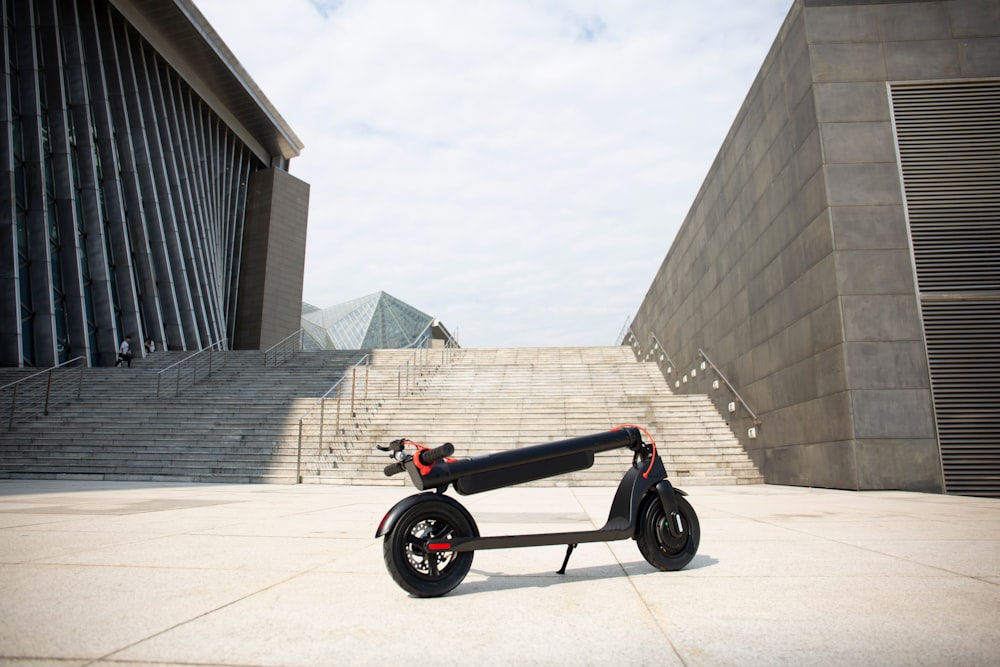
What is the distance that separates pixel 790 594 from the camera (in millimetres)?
3055

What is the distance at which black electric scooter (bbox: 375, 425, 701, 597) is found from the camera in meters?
3.06

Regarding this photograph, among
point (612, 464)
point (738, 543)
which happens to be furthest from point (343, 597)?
point (612, 464)

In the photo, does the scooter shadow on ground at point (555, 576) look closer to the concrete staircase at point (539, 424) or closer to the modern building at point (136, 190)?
the concrete staircase at point (539, 424)

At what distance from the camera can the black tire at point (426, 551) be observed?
300cm

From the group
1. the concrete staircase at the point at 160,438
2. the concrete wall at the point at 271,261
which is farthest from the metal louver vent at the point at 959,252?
the concrete wall at the point at 271,261

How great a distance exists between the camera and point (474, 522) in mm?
3125

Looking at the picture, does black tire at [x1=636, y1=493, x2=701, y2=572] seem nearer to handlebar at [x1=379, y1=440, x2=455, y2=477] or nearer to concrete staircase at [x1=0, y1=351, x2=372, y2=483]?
handlebar at [x1=379, y1=440, x2=455, y2=477]

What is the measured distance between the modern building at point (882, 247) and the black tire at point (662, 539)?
7.08m

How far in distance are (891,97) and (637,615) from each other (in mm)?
11402

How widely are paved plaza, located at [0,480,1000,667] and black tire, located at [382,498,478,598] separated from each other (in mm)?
110

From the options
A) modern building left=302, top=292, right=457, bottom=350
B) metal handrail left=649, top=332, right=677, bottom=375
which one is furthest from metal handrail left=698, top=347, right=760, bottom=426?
modern building left=302, top=292, right=457, bottom=350

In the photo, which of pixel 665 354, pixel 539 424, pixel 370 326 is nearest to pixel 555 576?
pixel 539 424

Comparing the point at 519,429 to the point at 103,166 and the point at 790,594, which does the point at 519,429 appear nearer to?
the point at 790,594

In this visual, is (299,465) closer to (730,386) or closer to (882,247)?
(730,386)
